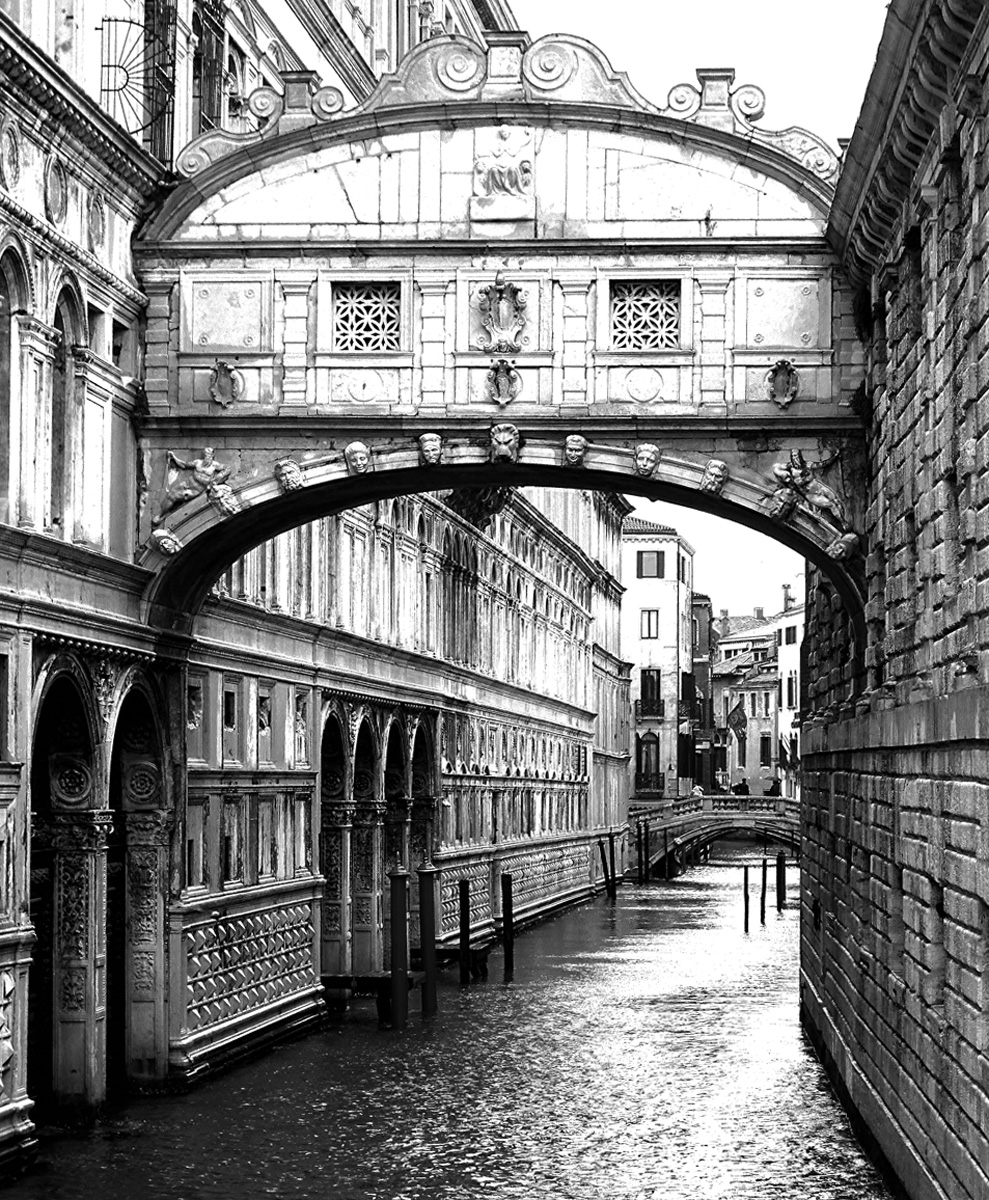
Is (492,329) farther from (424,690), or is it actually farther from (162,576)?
(424,690)

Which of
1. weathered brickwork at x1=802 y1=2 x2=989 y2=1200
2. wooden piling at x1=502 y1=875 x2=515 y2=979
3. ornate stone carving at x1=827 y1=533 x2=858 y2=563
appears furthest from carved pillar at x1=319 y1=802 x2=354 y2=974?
ornate stone carving at x1=827 y1=533 x2=858 y2=563

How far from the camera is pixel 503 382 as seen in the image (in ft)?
73.5

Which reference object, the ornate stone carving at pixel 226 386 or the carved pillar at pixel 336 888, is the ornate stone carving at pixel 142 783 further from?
the carved pillar at pixel 336 888

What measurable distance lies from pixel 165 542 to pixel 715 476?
5358 millimetres

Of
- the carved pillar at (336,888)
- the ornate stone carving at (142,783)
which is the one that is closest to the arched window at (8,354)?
the ornate stone carving at (142,783)

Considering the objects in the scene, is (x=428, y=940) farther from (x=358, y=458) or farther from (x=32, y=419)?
(x=32, y=419)

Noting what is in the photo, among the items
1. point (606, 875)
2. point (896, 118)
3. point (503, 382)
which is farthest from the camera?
point (606, 875)

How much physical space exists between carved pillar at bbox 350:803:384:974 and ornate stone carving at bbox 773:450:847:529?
1356 centimetres

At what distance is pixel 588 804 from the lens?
68500 mm

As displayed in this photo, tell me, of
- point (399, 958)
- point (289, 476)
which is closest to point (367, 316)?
point (289, 476)

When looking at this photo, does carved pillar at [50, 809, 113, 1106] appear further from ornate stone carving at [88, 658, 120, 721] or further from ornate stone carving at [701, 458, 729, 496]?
ornate stone carving at [701, 458, 729, 496]

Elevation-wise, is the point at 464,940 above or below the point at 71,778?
below

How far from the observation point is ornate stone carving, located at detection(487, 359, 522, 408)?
882 inches

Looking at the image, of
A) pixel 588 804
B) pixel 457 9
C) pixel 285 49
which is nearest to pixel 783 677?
pixel 588 804
